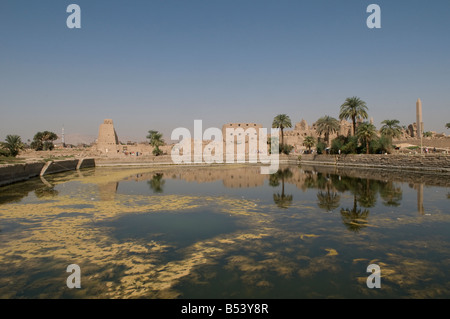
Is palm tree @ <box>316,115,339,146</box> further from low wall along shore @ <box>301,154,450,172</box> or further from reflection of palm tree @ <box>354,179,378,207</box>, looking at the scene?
reflection of palm tree @ <box>354,179,378,207</box>

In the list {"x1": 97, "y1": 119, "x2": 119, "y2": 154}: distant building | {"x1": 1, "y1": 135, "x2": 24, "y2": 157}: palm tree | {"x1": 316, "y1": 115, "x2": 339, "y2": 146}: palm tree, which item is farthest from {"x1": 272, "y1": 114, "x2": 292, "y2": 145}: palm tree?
{"x1": 1, "y1": 135, "x2": 24, "y2": 157}: palm tree

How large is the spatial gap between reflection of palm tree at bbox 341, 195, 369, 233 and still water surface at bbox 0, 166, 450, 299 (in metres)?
0.03

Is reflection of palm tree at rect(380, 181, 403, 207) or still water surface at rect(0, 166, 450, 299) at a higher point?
reflection of palm tree at rect(380, 181, 403, 207)

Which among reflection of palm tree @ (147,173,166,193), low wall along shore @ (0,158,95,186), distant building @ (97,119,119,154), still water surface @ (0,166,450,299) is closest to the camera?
still water surface @ (0,166,450,299)

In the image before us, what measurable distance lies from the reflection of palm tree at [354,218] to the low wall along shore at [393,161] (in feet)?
52.0

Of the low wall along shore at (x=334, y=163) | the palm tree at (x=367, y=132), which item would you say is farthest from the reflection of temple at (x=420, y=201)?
the palm tree at (x=367, y=132)

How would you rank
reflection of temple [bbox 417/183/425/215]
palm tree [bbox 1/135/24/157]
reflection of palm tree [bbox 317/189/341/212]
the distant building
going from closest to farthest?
reflection of temple [bbox 417/183/425/215], reflection of palm tree [bbox 317/189/341/212], palm tree [bbox 1/135/24/157], the distant building

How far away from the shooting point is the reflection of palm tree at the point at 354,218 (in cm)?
786

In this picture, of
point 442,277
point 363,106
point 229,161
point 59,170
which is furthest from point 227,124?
point 442,277

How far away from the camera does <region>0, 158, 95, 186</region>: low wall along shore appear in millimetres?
18250

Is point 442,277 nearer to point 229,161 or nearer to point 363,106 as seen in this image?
point 363,106

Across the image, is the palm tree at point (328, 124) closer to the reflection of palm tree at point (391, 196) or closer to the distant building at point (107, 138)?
the reflection of palm tree at point (391, 196)

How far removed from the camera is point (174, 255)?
5801 mm
